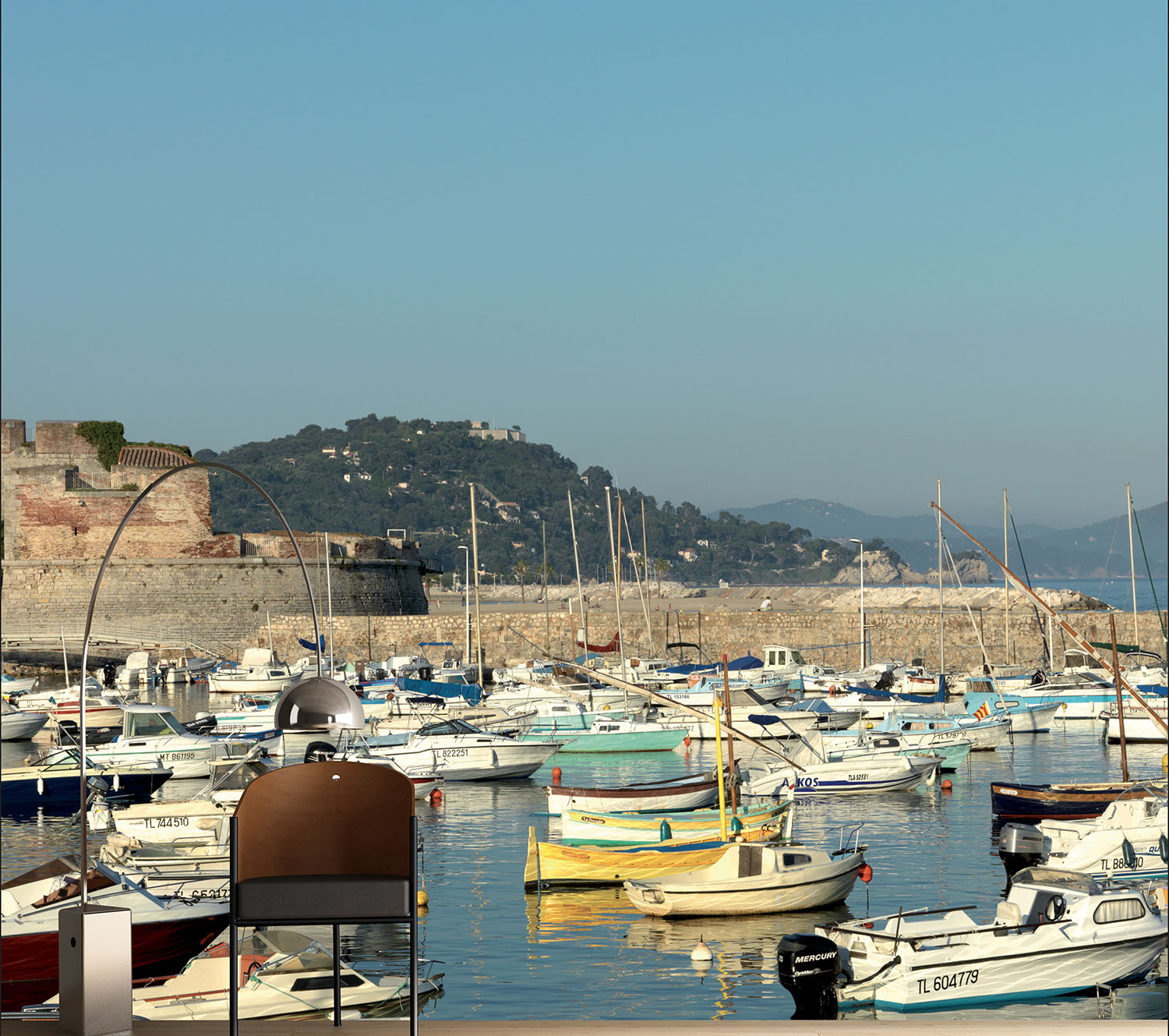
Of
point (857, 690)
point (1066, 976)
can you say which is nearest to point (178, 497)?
point (857, 690)

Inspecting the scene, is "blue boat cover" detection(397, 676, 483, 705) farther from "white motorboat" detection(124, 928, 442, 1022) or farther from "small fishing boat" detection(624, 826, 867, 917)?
"white motorboat" detection(124, 928, 442, 1022)

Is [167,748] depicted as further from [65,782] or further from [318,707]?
[318,707]

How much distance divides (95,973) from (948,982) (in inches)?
318

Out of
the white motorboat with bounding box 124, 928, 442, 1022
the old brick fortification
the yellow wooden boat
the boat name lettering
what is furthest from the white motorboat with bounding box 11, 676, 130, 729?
the boat name lettering

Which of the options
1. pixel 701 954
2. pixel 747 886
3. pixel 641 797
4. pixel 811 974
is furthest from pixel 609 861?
pixel 811 974

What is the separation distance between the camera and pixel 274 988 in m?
9.45

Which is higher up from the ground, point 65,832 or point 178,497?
point 178,497

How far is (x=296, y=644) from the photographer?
51.2 meters

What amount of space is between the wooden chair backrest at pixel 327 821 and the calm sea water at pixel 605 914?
84mm

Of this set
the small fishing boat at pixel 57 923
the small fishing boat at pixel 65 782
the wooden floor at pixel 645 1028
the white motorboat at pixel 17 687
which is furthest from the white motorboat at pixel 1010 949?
the white motorboat at pixel 17 687

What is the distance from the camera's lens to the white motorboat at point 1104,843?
15195mm

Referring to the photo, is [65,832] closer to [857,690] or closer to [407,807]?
[407,807]

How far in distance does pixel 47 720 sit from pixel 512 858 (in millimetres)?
18800

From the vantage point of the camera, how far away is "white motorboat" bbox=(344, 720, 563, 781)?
80.6 feet
